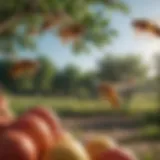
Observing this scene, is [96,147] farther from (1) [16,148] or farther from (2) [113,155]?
(1) [16,148]

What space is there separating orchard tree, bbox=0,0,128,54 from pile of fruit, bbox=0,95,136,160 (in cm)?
31

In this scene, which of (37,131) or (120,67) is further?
(120,67)

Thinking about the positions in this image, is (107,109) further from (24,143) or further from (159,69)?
(24,143)

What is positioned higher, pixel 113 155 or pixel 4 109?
pixel 4 109

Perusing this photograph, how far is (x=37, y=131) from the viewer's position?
944 millimetres

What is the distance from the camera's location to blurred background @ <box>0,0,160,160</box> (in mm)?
1242

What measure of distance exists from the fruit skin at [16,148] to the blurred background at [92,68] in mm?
335

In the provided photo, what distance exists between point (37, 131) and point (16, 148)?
0.22 feet

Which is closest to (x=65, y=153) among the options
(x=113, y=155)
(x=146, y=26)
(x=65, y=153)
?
(x=65, y=153)

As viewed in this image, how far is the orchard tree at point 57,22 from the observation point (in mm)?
1263

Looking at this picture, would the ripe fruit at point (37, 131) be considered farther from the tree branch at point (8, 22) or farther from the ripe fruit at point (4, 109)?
the tree branch at point (8, 22)

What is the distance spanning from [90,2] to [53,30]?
0.13m

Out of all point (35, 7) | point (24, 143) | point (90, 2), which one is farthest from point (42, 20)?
point (24, 143)

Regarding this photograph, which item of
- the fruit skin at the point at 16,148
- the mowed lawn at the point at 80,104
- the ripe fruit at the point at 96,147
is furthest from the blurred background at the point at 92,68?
the fruit skin at the point at 16,148
